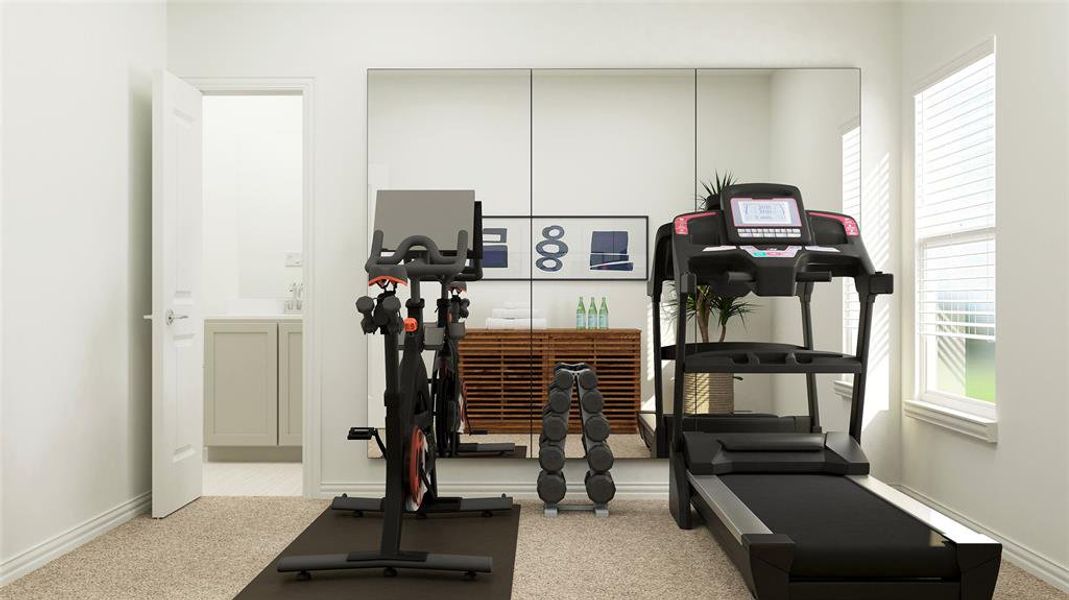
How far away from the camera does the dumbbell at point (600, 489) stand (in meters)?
3.84

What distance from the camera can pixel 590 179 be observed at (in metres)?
4.20

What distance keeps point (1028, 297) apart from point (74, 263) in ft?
13.1

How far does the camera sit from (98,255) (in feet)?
11.8

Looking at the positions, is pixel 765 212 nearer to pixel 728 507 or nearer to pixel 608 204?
pixel 608 204

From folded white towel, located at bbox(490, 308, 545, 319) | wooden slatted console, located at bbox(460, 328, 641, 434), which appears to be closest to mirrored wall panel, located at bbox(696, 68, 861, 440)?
wooden slatted console, located at bbox(460, 328, 641, 434)

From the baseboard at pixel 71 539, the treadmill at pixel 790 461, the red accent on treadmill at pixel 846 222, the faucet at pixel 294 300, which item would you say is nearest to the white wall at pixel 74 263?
the baseboard at pixel 71 539

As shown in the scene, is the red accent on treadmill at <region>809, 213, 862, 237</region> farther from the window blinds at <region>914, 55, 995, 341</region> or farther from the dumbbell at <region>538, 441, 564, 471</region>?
the dumbbell at <region>538, 441, 564, 471</region>

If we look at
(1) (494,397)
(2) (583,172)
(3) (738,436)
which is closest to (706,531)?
(3) (738,436)

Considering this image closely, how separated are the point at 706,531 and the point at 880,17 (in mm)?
2900

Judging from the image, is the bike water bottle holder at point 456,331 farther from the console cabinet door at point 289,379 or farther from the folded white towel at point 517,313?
the console cabinet door at point 289,379

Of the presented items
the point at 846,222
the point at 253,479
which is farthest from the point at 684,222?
the point at 253,479

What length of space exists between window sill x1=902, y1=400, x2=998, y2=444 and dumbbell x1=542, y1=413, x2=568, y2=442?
179 cm

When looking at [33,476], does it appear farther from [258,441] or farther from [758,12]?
[758,12]

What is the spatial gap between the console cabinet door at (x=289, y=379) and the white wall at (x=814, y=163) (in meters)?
3.02
